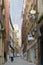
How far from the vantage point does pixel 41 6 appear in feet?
84.9

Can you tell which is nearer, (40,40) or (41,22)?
(41,22)

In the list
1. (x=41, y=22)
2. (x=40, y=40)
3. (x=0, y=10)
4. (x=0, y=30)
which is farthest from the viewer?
(x=0, y=10)

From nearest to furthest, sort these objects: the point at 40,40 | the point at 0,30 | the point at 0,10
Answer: the point at 40,40 < the point at 0,30 < the point at 0,10

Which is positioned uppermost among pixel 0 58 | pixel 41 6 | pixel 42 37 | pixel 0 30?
pixel 41 6

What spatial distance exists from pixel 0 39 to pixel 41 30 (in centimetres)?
1300

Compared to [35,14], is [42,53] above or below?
below

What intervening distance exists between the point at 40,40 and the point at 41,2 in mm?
4090

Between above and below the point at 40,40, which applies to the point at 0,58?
below

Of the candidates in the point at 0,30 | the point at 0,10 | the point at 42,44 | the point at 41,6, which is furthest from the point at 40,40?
the point at 0,10

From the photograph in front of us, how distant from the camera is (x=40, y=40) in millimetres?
23609

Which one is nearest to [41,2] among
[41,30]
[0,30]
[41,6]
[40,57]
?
[41,6]

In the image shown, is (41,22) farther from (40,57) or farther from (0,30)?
(0,30)

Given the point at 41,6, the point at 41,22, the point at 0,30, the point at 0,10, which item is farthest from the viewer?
the point at 0,10

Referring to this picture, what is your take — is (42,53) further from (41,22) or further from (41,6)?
(41,6)
